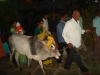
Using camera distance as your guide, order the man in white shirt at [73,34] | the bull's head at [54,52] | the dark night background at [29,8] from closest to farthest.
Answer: the man in white shirt at [73,34] < the bull's head at [54,52] < the dark night background at [29,8]

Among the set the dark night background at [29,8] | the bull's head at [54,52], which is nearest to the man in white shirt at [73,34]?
the bull's head at [54,52]

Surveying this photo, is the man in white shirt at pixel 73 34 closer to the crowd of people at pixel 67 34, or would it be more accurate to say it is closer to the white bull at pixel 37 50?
the crowd of people at pixel 67 34

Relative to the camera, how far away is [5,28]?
9883 mm

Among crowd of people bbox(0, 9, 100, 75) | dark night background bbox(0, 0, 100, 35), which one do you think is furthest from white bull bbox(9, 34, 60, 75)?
dark night background bbox(0, 0, 100, 35)

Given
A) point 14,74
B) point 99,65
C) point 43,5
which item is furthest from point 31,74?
point 43,5

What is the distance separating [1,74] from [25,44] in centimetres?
179

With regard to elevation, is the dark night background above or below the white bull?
above

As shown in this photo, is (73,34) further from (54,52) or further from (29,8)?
(29,8)

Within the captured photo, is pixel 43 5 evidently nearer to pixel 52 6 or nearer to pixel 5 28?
pixel 52 6

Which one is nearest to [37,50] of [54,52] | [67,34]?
[54,52]

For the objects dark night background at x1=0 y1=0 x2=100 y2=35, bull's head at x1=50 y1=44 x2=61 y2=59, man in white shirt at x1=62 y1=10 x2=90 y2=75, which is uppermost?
dark night background at x1=0 y1=0 x2=100 y2=35

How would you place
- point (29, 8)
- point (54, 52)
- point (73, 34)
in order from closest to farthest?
point (73, 34) → point (54, 52) → point (29, 8)

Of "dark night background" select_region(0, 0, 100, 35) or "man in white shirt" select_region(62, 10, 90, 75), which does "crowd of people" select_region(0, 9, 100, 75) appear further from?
"dark night background" select_region(0, 0, 100, 35)

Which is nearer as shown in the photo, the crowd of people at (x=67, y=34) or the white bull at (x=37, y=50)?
the crowd of people at (x=67, y=34)
